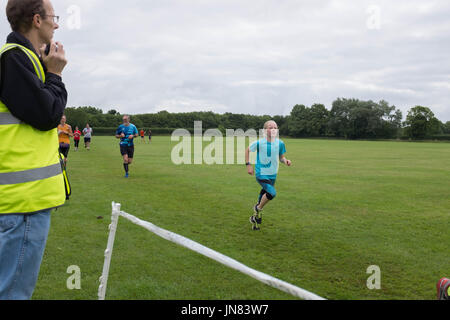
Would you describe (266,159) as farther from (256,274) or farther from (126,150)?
(126,150)

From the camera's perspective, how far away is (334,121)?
4400 inches

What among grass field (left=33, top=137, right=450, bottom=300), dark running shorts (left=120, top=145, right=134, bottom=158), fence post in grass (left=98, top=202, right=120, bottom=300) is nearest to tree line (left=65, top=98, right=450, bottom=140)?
dark running shorts (left=120, top=145, right=134, bottom=158)

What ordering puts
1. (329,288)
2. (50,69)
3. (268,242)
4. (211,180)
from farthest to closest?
(211,180) → (268,242) → (329,288) → (50,69)

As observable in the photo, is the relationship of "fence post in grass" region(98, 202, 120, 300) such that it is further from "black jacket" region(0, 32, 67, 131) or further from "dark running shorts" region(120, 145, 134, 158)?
"dark running shorts" region(120, 145, 134, 158)

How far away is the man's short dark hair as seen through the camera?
7.09ft

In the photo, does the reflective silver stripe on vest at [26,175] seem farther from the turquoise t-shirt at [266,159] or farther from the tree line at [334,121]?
the tree line at [334,121]

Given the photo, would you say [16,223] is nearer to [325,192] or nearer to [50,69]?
[50,69]

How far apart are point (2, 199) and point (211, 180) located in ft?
42.1

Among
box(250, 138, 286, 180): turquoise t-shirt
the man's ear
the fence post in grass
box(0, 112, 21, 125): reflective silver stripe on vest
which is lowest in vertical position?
the fence post in grass

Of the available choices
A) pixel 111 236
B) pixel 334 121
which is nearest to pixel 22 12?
pixel 111 236

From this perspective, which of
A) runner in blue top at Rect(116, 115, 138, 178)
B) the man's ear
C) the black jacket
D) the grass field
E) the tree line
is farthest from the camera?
the tree line

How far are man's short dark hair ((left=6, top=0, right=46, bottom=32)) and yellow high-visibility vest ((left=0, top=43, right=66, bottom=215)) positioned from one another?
0.68 feet

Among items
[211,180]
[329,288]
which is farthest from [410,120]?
[329,288]
